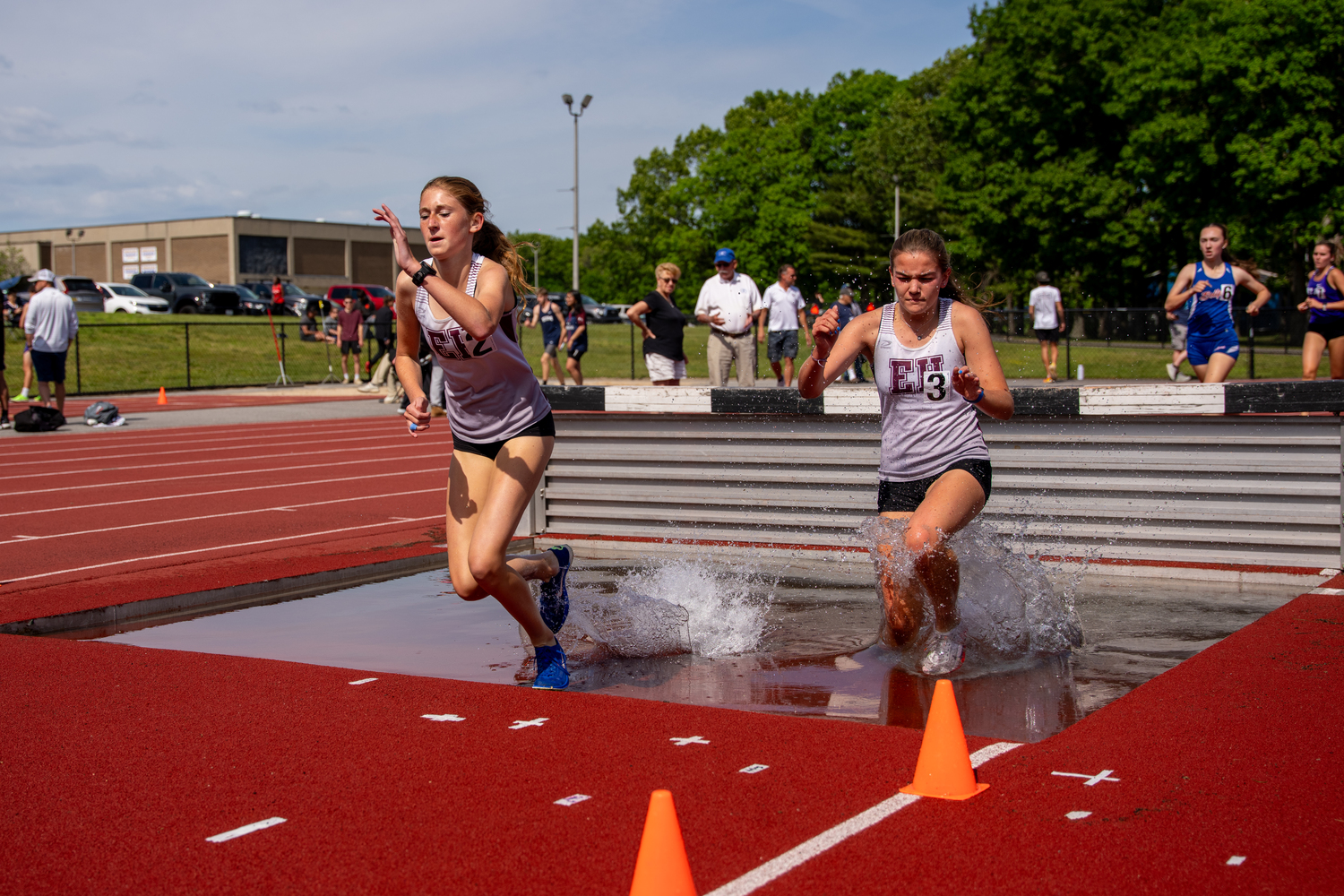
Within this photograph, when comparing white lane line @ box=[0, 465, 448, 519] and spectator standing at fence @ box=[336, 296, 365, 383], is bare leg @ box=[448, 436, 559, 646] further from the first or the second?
spectator standing at fence @ box=[336, 296, 365, 383]

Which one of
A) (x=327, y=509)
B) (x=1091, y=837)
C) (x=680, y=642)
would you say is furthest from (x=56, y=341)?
(x=1091, y=837)

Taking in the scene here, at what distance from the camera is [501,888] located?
3039 mm

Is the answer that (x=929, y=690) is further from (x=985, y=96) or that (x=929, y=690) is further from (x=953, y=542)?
(x=985, y=96)

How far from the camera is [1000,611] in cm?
580

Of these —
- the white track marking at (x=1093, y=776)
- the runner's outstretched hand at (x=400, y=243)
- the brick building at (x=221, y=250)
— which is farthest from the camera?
the brick building at (x=221, y=250)

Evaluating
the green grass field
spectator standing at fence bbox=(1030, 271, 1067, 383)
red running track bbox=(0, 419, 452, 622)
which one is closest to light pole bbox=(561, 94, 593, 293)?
the green grass field

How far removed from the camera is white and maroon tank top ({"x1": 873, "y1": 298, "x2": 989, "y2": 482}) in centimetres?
533

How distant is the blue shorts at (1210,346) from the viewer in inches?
388

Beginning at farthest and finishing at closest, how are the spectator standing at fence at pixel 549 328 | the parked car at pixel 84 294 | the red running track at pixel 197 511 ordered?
1. the parked car at pixel 84 294
2. the spectator standing at fence at pixel 549 328
3. the red running track at pixel 197 511

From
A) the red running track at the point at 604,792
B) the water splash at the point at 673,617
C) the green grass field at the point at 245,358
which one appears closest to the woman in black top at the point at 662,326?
the water splash at the point at 673,617

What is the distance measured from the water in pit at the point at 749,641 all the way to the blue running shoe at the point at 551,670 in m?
0.16

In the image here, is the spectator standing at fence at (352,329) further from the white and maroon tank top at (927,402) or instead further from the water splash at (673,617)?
the white and maroon tank top at (927,402)

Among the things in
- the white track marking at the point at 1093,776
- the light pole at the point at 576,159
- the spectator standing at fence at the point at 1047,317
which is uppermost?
the light pole at the point at 576,159

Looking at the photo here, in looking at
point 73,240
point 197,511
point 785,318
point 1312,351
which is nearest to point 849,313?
point 785,318
